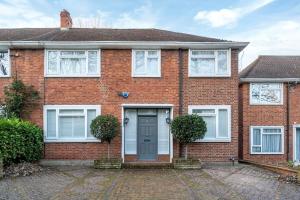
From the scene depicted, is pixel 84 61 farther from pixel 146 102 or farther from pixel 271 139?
pixel 271 139

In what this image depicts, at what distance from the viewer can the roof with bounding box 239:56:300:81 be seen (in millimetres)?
18484

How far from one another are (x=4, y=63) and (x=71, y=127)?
4207mm

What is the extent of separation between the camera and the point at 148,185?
1046cm

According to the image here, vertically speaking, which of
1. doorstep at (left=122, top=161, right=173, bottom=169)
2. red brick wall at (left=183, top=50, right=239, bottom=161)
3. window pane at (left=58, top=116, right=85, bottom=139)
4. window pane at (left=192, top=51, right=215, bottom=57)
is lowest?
doorstep at (left=122, top=161, right=173, bottom=169)

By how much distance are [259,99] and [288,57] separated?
218 inches

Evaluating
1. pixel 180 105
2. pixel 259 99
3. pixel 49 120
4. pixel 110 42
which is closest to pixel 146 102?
pixel 180 105

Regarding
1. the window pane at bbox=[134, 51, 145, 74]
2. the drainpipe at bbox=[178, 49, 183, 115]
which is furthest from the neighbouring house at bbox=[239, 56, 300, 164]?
the window pane at bbox=[134, 51, 145, 74]

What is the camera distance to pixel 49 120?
15242mm

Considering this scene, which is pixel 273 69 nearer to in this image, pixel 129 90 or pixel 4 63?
pixel 129 90

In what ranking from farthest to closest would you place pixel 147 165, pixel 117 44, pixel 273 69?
1. pixel 273 69
2. pixel 117 44
3. pixel 147 165

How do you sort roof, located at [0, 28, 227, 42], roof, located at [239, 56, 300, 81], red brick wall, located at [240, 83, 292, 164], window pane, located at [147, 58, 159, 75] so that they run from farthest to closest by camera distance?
roof, located at [239, 56, 300, 81], red brick wall, located at [240, 83, 292, 164], roof, located at [0, 28, 227, 42], window pane, located at [147, 58, 159, 75]

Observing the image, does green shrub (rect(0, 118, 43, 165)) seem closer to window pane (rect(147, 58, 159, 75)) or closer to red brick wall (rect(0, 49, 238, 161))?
red brick wall (rect(0, 49, 238, 161))

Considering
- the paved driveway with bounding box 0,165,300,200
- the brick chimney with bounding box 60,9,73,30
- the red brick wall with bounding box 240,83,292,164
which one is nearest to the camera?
the paved driveway with bounding box 0,165,300,200

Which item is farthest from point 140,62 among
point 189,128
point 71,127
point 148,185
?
point 148,185
